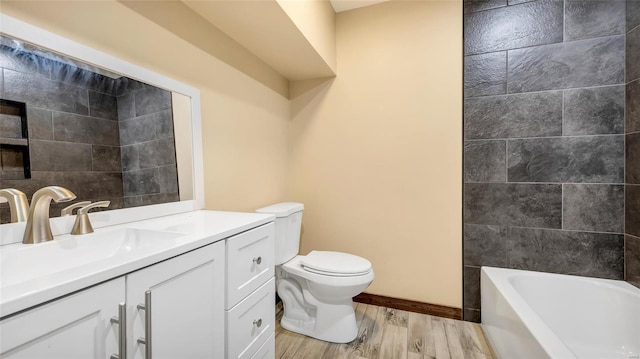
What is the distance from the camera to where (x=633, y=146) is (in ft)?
5.05

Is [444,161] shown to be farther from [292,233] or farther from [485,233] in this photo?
[292,233]

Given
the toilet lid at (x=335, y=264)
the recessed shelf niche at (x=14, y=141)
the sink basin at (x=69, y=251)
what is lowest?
the toilet lid at (x=335, y=264)

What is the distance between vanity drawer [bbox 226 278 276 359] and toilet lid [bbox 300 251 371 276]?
498mm

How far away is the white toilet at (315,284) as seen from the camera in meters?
1.68

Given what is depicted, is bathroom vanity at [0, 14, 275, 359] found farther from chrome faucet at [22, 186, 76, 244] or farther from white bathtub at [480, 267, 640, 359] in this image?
white bathtub at [480, 267, 640, 359]

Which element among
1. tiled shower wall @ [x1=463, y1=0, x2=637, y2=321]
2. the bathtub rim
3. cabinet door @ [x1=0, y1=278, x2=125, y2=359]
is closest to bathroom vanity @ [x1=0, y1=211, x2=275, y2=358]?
cabinet door @ [x1=0, y1=278, x2=125, y2=359]

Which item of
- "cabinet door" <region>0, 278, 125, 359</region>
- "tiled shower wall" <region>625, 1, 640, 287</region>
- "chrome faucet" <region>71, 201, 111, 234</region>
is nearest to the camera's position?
"cabinet door" <region>0, 278, 125, 359</region>

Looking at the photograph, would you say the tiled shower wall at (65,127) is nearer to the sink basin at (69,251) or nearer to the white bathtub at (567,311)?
the sink basin at (69,251)

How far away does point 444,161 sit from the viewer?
197 cm

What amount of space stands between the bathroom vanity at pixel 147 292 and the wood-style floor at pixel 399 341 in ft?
1.61

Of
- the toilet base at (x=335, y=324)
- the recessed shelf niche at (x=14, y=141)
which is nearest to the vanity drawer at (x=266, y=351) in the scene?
the toilet base at (x=335, y=324)

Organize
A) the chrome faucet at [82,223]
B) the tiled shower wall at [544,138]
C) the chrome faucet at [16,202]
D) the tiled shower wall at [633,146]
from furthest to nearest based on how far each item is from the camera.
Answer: the tiled shower wall at [544,138]
the tiled shower wall at [633,146]
the chrome faucet at [82,223]
the chrome faucet at [16,202]

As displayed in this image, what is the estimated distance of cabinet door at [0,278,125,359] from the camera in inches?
18.4

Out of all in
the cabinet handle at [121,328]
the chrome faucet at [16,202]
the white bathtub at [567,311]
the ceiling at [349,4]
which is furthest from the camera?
the ceiling at [349,4]
